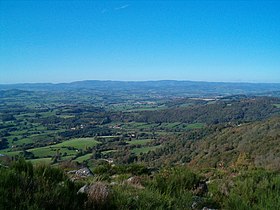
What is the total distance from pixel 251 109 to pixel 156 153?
68.5 meters

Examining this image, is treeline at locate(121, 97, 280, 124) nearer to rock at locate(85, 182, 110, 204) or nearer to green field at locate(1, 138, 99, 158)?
green field at locate(1, 138, 99, 158)

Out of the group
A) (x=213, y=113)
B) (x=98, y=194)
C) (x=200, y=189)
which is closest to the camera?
(x=98, y=194)

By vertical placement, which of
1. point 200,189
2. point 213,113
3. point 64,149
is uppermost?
point 200,189

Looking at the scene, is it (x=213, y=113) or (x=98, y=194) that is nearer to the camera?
(x=98, y=194)

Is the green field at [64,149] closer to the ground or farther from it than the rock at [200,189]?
closer to the ground

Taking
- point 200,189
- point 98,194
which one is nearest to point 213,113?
point 200,189

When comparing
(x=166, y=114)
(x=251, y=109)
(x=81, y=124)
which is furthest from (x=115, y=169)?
(x=251, y=109)

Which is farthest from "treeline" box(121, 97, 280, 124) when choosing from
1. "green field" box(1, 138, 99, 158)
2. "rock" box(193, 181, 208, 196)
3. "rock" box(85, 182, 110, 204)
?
"rock" box(85, 182, 110, 204)

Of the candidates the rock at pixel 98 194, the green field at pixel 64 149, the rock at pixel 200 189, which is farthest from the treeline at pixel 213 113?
the rock at pixel 98 194

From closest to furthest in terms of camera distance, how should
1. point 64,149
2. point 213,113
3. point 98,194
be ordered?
point 98,194
point 64,149
point 213,113

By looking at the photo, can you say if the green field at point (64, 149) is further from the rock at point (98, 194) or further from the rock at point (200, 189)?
the rock at point (98, 194)

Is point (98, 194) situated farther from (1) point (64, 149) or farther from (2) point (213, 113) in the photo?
(2) point (213, 113)

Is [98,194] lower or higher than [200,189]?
higher

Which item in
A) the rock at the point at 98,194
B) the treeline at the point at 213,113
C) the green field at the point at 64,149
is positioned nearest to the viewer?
the rock at the point at 98,194
